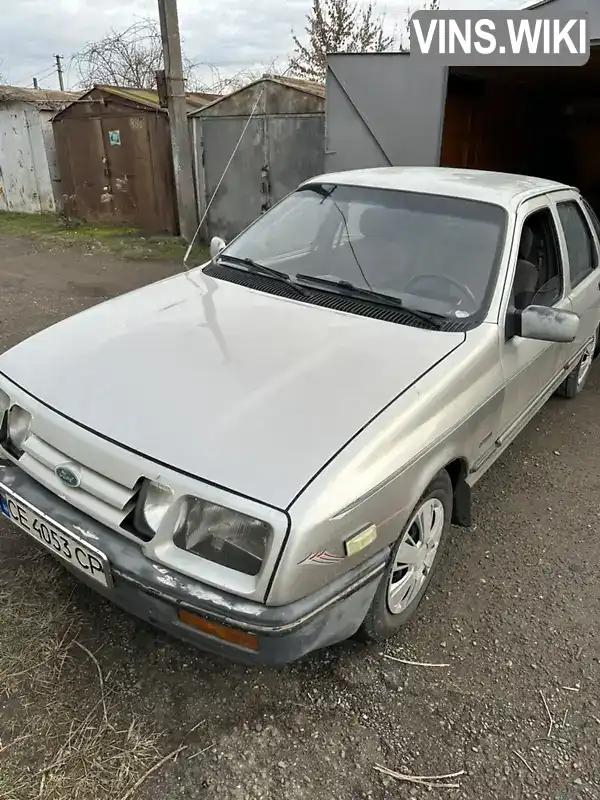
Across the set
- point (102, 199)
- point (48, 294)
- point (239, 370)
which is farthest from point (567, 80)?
point (239, 370)

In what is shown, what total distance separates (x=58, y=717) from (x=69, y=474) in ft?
2.75

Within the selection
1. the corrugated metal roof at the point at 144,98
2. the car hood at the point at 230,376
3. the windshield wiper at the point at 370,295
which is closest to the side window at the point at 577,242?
the windshield wiper at the point at 370,295

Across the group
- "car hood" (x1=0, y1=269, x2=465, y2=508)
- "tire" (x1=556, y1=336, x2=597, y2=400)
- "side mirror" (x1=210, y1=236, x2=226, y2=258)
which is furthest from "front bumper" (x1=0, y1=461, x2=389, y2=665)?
"tire" (x1=556, y1=336, x2=597, y2=400)

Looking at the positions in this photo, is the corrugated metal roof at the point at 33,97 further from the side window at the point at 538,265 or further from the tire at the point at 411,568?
the tire at the point at 411,568

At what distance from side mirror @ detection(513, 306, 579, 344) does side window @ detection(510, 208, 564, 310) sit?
0.15m

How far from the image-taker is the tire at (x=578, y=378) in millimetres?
4750

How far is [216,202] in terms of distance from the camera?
32.5ft

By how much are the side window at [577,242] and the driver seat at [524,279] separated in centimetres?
73

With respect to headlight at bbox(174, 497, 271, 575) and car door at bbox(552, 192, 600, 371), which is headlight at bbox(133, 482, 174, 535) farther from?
car door at bbox(552, 192, 600, 371)

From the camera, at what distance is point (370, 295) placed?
290 cm

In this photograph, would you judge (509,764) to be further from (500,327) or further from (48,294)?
(48,294)

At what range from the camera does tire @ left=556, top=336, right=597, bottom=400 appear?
4750mm

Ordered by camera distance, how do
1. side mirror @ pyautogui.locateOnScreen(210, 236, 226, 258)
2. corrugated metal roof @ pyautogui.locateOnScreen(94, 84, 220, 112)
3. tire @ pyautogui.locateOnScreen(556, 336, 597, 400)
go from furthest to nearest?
corrugated metal roof @ pyautogui.locateOnScreen(94, 84, 220, 112) < tire @ pyautogui.locateOnScreen(556, 336, 597, 400) < side mirror @ pyautogui.locateOnScreen(210, 236, 226, 258)

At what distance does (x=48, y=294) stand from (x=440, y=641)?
21.4ft
